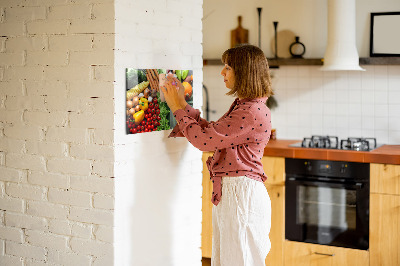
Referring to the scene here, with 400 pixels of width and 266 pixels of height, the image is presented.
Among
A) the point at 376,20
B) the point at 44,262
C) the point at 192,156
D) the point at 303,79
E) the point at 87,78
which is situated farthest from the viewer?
the point at 303,79

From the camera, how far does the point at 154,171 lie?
290 cm

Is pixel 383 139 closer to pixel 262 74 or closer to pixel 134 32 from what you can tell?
pixel 262 74

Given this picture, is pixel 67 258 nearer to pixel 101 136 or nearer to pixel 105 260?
pixel 105 260

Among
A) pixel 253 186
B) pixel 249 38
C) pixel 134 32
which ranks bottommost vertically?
pixel 253 186

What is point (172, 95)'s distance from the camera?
287 centimetres

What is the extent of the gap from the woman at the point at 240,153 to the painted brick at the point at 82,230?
0.61m

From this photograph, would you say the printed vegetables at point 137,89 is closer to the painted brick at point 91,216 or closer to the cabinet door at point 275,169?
the painted brick at point 91,216

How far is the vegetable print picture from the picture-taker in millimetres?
2686

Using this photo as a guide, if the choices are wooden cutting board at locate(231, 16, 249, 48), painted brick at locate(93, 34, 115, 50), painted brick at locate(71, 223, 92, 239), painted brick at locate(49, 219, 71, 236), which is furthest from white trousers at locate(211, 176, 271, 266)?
wooden cutting board at locate(231, 16, 249, 48)

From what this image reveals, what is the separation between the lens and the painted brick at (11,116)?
9.37 ft

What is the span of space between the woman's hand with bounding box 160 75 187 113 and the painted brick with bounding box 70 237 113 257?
2.32 feet

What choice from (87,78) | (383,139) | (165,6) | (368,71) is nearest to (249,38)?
(368,71)

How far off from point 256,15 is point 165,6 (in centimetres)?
219

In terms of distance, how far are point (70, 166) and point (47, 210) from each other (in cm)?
27
